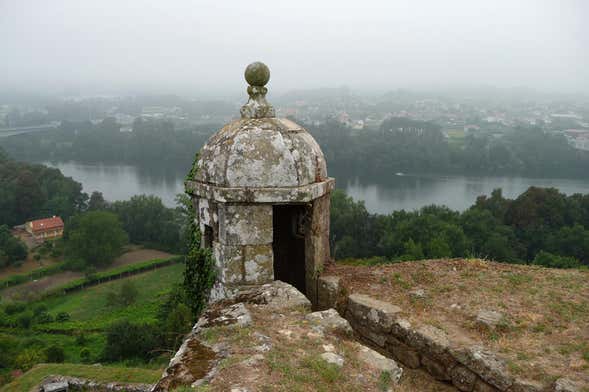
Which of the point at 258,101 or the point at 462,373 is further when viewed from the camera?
the point at 258,101

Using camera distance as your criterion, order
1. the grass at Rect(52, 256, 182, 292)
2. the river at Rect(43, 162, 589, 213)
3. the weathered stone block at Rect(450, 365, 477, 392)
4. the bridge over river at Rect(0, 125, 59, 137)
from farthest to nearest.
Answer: the bridge over river at Rect(0, 125, 59, 137) < the river at Rect(43, 162, 589, 213) < the grass at Rect(52, 256, 182, 292) < the weathered stone block at Rect(450, 365, 477, 392)

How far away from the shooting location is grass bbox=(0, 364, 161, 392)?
947 cm

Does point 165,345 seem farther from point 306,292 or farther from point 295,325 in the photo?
point 295,325

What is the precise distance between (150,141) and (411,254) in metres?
71.5

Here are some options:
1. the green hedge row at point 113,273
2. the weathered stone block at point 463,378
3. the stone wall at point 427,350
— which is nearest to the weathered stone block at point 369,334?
the stone wall at point 427,350

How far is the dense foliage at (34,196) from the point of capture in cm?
5272

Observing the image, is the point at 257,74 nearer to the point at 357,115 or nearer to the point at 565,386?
the point at 565,386

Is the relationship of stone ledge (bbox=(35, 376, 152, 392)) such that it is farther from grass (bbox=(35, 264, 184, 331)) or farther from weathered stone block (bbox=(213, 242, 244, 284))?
grass (bbox=(35, 264, 184, 331))

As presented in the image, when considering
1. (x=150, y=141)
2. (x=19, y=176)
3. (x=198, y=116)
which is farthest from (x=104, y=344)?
(x=198, y=116)

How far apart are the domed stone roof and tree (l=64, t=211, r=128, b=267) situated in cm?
3945

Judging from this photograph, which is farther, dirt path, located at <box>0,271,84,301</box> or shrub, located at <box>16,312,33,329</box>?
dirt path, located at <box>0,271,84,301</box>

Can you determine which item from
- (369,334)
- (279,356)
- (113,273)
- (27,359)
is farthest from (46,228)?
(279,356)

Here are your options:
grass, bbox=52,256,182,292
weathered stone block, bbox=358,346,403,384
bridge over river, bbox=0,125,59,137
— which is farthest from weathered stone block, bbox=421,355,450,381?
bridge over river, bbox=0,125,59,137

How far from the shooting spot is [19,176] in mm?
54656
